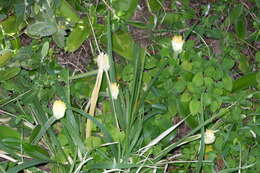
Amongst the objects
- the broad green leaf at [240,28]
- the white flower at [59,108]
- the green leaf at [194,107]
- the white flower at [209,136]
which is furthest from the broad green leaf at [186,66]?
the white flower at [59,108]

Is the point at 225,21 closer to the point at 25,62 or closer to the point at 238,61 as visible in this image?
the point at 238,61

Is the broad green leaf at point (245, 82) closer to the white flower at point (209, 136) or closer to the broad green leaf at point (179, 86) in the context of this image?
the broad green leaf at point (179, 86)

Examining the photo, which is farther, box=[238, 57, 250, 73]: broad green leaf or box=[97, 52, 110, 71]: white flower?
box=[238, 57, 250, 73]: broad green leaf

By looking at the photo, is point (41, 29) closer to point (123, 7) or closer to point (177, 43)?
point (123, 7)

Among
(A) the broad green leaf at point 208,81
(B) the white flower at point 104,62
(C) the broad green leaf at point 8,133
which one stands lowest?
(C) the broad green leaf at point 8,133

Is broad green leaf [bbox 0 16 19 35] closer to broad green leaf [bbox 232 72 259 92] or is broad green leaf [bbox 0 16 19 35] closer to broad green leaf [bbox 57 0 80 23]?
broad green leaf [bbox 57 0 80 23]

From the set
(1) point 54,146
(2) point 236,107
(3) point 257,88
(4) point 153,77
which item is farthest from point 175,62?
(1) point 54,146

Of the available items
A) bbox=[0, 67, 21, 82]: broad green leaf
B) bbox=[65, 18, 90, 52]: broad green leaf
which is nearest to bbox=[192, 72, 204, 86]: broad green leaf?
bbox=[65, 18, 90, 52]: broad green leaf

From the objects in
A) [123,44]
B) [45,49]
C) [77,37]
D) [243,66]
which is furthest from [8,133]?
[243,66]
